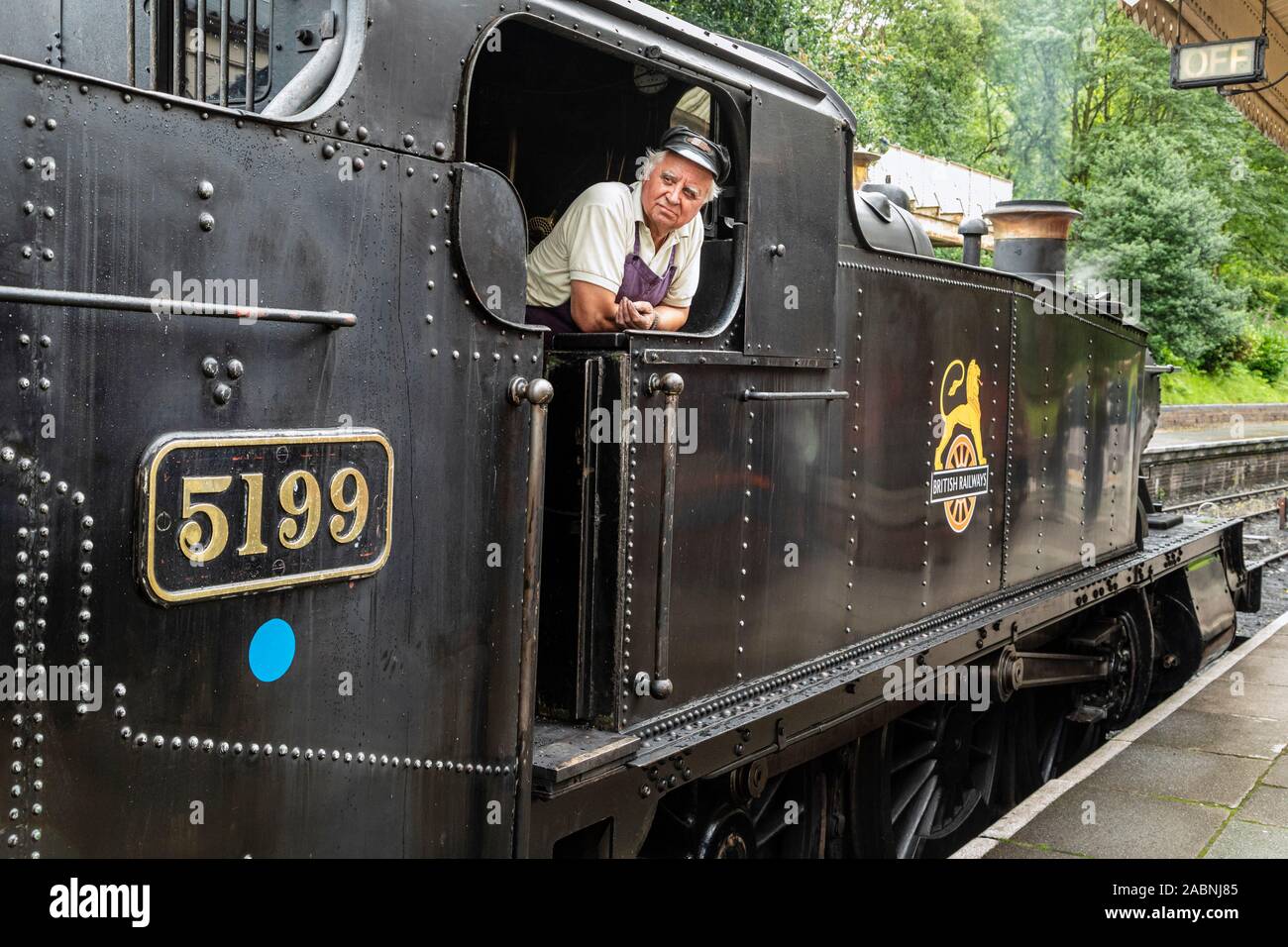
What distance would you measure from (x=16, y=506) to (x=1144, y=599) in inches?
272

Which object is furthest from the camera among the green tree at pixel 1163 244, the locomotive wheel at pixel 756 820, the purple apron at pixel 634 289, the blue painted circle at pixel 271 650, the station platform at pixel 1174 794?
the green tree at pixel 1163 244

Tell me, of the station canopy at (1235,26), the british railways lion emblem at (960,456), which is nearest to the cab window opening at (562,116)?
the british railways lion emblem at (960,456)

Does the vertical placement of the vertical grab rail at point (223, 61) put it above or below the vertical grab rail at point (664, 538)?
above

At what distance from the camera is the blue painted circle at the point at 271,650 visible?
224cm

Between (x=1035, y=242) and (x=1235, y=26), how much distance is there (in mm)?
8109

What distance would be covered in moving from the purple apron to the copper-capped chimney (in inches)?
142

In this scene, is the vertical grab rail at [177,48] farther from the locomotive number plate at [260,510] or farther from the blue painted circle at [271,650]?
the blue painted circle at [271,650]

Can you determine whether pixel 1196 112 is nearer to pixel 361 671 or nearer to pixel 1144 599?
pixel 1144 599

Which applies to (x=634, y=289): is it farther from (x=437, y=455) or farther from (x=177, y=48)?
(x=177, y=48)

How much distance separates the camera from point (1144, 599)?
7.44 meters

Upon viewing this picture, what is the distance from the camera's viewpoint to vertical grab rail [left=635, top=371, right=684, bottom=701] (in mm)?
3029

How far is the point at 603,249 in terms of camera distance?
128 inches

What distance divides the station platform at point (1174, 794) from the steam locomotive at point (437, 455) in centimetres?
69

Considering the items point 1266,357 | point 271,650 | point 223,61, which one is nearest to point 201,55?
point 223,61
